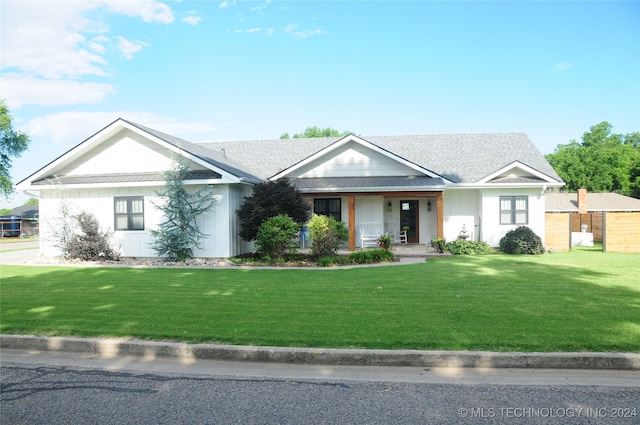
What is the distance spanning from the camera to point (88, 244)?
16703mm

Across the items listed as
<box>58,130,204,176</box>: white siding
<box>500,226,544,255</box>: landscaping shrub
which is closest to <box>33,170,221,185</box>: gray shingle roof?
<box>58,130,204,176</box>: white siding

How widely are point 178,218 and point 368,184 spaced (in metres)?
7.60

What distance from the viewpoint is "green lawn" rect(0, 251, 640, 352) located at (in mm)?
6137

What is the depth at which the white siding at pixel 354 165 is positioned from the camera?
64.4 ft

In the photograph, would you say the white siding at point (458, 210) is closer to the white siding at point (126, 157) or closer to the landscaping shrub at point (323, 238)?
the landscaping shrub at point (323, 238)

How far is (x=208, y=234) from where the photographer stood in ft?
55.5

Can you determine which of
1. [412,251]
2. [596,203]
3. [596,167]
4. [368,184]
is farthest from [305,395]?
[596,167]

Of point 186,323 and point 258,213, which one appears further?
point 258,213

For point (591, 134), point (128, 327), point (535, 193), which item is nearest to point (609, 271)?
point (535, 193)

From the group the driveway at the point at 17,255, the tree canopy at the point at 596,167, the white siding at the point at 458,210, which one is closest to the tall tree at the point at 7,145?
the driveway at the point at 17,255

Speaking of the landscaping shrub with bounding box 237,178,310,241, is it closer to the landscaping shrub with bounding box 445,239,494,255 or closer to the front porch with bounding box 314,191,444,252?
the front porch with bounding box 314,191,444,252

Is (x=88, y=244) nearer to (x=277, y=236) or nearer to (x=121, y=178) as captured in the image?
(x=121, y=178)

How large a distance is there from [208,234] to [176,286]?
626 cm

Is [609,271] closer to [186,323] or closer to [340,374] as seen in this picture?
[340,374]
